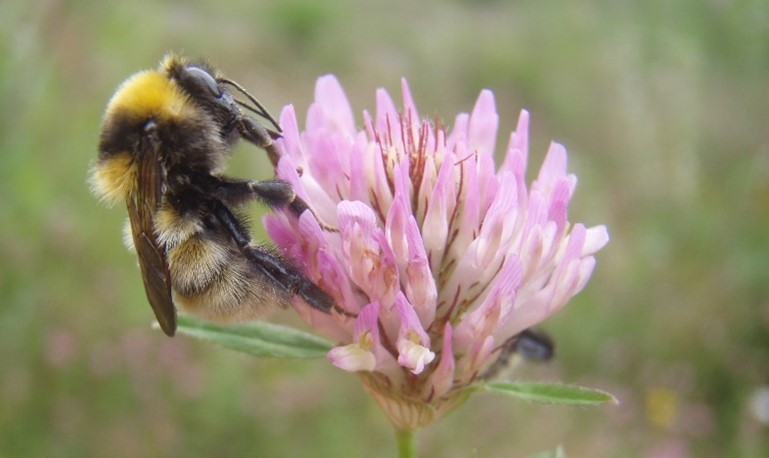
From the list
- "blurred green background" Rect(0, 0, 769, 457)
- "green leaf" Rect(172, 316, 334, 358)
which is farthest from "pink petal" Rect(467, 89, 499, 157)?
"blurred green background" Rect(0, 0, 769, 457)

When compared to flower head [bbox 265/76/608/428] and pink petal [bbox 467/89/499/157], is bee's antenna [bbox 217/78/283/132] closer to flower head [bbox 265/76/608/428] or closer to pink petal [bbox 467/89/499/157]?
flower head [bbox 265/76/608/428]

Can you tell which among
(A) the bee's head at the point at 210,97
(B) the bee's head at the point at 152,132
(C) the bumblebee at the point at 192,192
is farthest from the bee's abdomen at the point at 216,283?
(A) the bee's head at the point at 210,97

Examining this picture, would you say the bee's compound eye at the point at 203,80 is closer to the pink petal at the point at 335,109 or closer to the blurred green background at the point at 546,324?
the pink petal at the point at 335,109

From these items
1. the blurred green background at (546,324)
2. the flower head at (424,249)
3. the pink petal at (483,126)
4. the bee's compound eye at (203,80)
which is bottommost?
the blurred green background at (546,324)

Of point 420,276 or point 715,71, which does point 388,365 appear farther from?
point 715,71

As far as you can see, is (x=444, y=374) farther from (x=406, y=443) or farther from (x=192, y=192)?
(x=192, y=192)
